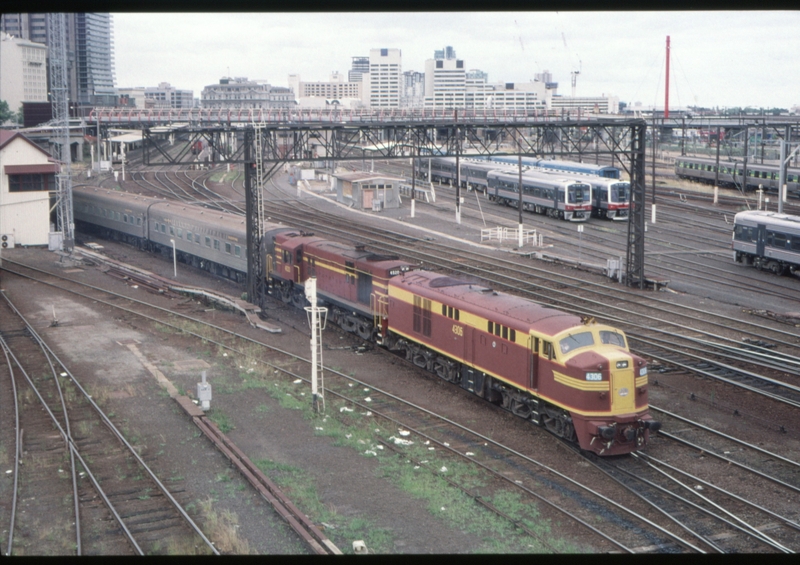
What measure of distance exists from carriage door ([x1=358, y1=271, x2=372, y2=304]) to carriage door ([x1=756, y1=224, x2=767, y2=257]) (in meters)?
25.1

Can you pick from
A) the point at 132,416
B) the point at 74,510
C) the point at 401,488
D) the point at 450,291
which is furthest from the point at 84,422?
the point at 450,291

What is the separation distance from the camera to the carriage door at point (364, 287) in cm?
2911

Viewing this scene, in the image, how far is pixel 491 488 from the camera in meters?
17.1

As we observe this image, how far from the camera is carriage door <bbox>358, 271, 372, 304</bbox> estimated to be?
2911 cm

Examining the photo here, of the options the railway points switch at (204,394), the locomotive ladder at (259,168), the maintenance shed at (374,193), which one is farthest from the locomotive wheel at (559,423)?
the maintenance shed at (374,193)

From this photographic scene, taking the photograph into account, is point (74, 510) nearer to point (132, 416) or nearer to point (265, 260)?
point (132, 416)

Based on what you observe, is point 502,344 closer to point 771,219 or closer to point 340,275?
point 340,275

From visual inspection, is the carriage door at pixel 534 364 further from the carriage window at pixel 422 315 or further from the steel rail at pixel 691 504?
the carriage window at pixel 422 315

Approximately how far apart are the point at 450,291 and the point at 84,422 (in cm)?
1095

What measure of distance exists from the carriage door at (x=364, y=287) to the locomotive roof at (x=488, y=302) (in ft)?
5.99

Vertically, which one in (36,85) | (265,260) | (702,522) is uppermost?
(36,85)

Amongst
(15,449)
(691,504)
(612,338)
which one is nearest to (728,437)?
(612,338)

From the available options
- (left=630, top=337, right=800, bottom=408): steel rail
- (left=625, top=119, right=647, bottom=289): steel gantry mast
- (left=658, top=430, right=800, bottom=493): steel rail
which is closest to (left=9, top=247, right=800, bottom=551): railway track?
(left=658, top=430, right=800, bottom=493): steel rail

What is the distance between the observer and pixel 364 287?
29500mm
